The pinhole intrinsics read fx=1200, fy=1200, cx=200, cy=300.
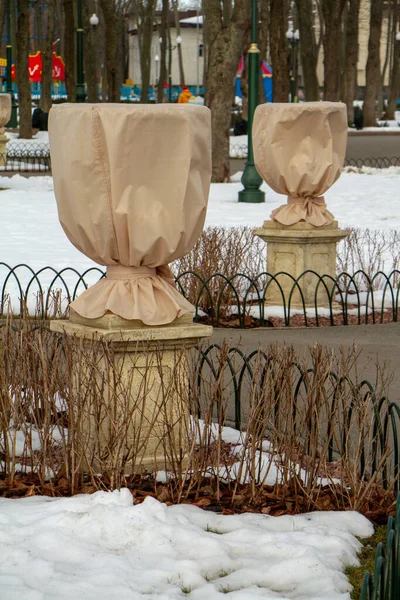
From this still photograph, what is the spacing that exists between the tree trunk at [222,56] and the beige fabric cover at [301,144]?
12.1m

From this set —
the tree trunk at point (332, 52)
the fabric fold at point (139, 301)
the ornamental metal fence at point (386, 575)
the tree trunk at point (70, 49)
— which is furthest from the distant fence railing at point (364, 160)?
the ornamental metal fence at point (386, 575)

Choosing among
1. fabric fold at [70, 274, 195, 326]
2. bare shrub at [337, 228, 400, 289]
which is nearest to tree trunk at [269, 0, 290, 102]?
bare shrub at [337, 228, 400, 289]

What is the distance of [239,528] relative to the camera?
5156mm

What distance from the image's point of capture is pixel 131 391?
5.85 meters

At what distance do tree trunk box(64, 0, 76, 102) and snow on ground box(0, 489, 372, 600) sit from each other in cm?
3106

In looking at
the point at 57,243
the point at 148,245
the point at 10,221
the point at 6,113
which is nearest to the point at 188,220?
the point at 148,245

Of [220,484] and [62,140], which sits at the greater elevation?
[62,140]

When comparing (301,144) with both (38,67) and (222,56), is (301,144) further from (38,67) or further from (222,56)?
(38,67)

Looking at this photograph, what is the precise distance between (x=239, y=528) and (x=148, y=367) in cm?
100

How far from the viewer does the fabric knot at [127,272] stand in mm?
5871

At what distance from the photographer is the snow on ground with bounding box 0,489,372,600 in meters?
4.45

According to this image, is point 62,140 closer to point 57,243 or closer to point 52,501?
point 52,501

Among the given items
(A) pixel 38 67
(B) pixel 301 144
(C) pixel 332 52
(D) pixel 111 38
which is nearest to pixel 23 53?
(D) pixel 111 38

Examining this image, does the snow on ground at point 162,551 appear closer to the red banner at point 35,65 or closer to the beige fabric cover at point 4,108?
the beige fabric cover at point 4,108
